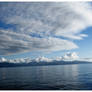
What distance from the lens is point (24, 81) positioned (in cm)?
369

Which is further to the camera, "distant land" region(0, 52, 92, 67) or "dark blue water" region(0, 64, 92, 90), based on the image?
"distant land" region(0, 52, 92, 67)

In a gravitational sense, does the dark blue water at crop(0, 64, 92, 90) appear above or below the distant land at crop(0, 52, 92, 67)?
below

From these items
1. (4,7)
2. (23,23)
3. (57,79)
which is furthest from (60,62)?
(4,7)

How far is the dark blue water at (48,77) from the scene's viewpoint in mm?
3566

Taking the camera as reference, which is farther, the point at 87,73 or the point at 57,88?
the point at 87,73

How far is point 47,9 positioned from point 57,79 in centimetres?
156

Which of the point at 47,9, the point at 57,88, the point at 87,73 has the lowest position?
the point at 57,88

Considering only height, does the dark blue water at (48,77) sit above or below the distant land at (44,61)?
below

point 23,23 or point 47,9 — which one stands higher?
point 47,9

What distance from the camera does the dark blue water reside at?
A: 3566 millimetres

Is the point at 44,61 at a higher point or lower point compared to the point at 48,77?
higher

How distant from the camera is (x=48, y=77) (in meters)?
3.77

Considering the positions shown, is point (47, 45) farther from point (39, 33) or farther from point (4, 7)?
point (4, 7)

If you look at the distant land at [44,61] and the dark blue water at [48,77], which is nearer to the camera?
the dark blue water at [48,77]
